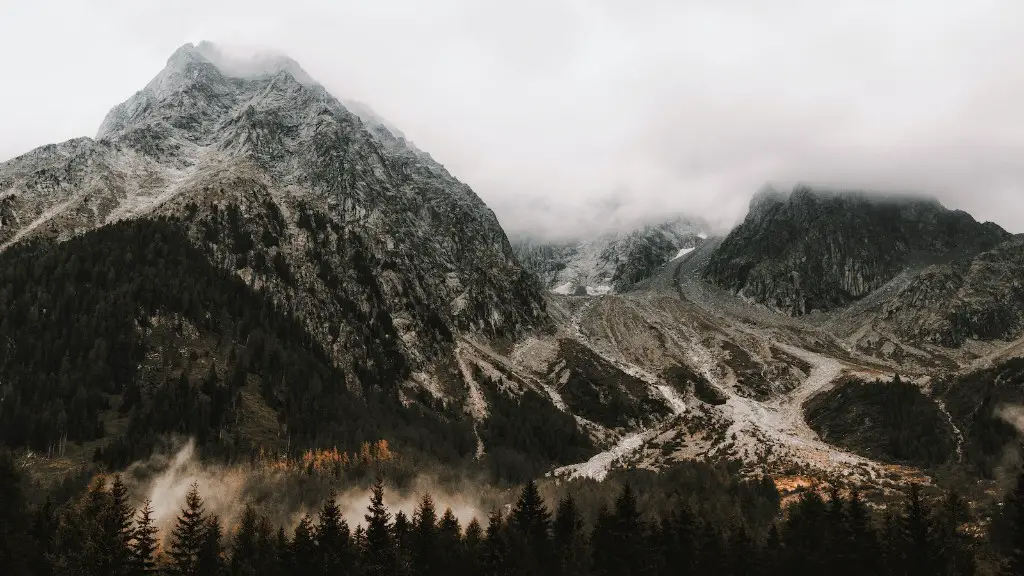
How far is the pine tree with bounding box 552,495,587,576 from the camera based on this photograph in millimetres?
93125

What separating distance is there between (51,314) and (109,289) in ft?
53.5

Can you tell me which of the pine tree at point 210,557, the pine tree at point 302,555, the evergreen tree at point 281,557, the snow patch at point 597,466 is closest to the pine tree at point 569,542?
the pine tree at point 302,555

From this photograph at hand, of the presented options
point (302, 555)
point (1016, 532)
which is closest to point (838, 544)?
point (1016, 532)

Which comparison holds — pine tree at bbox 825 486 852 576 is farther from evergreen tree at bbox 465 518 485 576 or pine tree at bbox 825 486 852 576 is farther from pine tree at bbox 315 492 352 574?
pine tree at bbox 315 492 352 574

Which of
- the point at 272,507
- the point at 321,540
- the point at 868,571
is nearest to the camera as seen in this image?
the point at 868,571

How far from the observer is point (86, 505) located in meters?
110

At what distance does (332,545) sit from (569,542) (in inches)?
1498

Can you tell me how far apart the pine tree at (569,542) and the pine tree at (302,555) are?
→ 37941mm

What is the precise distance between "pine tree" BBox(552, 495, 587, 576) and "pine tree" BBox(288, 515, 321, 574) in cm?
3794

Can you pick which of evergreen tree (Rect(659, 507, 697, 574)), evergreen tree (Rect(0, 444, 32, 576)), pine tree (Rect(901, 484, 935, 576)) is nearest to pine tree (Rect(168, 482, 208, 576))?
evergreen tree (Rect(0, 444, 32, 576))

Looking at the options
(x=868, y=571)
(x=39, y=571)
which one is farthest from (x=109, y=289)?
(x=868, y=571)

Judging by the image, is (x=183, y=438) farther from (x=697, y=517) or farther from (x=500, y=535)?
(x=697, y=517)

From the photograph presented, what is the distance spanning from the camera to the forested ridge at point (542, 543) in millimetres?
76312

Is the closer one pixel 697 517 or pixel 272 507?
pixel 697 517
